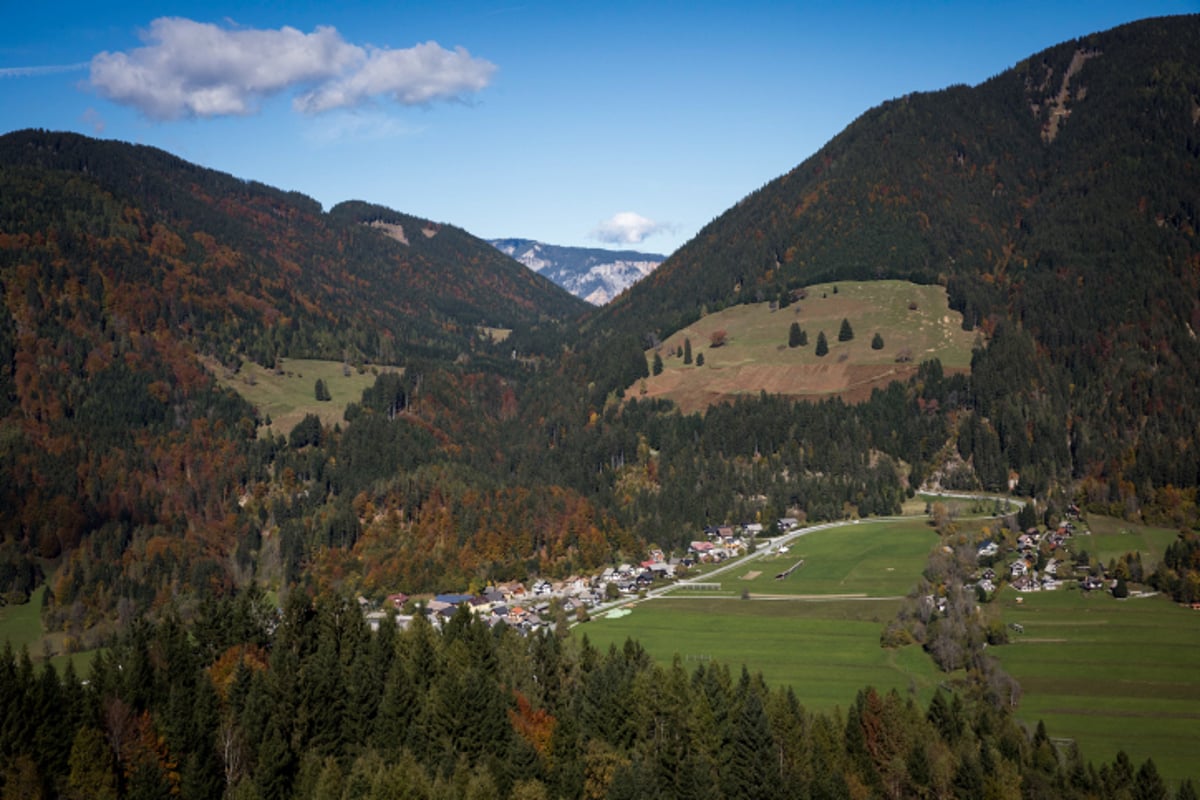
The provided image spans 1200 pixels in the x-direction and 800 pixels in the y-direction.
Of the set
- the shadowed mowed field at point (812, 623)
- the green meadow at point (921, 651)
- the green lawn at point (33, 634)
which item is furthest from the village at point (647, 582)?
the green lawn at point (33, 634)

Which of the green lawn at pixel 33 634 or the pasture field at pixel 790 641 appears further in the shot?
the green lawn at pixel 33 634

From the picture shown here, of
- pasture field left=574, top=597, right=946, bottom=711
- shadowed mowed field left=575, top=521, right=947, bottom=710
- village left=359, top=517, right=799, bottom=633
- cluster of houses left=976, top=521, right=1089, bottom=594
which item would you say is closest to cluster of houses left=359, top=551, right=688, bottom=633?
village left=359, top=517, right=799, bottom=633

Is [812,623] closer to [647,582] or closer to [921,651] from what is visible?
[921,651]

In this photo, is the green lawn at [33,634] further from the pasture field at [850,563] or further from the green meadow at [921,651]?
the pasture field at [850,563]

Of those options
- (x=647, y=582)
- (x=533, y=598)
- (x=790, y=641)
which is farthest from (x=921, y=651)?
(x=533, y=598)

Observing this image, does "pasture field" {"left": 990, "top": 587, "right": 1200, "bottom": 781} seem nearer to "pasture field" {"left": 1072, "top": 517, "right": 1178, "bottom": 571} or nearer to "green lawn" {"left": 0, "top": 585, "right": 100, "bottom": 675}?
"pasture field" {"left": 1072, "top": 517, "right": 1178, "bottom": 571}
